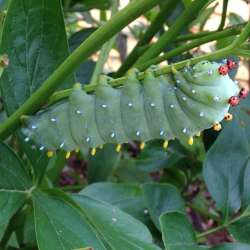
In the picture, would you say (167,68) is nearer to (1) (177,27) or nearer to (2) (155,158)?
(1) (177,27)

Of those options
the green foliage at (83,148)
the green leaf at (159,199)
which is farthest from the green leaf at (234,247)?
the green leaf at (159,199)

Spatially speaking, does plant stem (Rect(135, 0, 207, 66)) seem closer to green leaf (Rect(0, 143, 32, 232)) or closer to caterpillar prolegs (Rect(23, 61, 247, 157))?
caterpillar prolegs (Rect(23, 61, 247, 157))

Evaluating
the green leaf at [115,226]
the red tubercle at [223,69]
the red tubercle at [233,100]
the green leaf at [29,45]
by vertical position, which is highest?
the green leaf at [29,45]

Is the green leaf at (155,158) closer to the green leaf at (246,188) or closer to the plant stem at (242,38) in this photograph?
the green leaf at (246,188)

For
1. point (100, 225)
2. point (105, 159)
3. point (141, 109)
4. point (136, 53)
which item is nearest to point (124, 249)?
point (100, 225)

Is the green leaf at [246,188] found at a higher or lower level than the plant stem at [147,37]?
lower

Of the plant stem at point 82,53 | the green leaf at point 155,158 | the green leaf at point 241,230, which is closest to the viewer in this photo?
the plant stem at point 82,53

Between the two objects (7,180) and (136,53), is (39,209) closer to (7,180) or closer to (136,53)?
(7,180)
